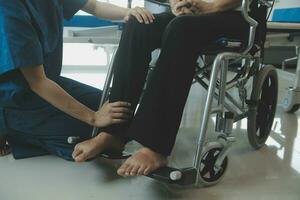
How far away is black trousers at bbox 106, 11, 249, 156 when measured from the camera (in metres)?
1.04

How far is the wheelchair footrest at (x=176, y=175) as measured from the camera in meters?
1.00

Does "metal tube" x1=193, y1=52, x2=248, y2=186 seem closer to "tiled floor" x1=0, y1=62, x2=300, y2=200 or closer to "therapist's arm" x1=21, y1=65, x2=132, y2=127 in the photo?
"tiled floor" x1=0, y1=62, x2=300, y2=200

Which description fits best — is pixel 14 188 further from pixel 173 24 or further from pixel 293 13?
pixel 293 13

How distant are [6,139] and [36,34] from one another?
1.76ft

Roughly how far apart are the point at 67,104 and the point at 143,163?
0.36 metres

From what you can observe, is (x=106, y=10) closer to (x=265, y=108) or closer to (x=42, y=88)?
(x=42, y=88)

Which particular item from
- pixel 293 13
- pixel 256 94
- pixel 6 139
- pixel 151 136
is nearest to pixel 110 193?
pixel 151 136

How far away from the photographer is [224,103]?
1253mm

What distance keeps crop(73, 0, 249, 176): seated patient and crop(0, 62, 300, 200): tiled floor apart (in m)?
0.13

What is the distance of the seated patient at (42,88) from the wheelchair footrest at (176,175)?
26cm

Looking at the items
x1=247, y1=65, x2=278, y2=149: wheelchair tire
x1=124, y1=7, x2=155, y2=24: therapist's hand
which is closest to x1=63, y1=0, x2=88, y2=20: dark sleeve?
x1=124, y1=7, x2=155, y2=24: therapist's hand

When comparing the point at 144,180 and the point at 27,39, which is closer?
the point at 27,39

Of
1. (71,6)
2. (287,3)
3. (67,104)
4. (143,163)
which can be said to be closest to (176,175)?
(143,163)

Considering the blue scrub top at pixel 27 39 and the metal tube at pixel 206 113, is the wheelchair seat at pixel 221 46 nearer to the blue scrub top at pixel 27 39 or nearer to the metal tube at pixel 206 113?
the metal tube at pixel 206 113
